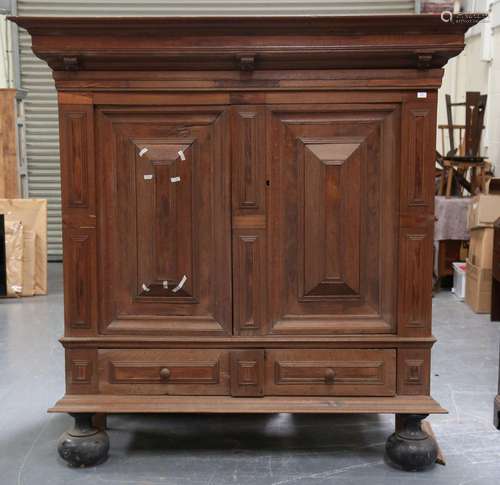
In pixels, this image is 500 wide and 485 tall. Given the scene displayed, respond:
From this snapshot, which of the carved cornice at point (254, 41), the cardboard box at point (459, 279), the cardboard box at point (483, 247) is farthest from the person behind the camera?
the cardboard box at point (459, 279)

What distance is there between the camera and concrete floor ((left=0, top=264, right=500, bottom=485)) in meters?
2.86

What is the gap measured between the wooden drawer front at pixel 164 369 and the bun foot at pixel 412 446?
70 cm

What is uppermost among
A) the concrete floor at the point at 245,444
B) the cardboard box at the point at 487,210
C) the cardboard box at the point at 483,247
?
the cardboard box at the point at 487,210

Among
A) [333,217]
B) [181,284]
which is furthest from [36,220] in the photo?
[333,217]

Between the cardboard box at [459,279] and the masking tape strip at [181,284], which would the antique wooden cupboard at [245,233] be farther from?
the cardboard box at [459,279]

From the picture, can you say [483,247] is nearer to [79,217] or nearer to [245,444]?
[245,444]

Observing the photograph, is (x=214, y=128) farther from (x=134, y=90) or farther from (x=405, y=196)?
(x=405, y=196)

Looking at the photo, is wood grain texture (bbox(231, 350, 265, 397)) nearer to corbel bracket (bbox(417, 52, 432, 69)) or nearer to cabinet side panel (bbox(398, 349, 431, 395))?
cabinet side panel (bbox(398, 349, 431, 395))

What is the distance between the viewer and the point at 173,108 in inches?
112

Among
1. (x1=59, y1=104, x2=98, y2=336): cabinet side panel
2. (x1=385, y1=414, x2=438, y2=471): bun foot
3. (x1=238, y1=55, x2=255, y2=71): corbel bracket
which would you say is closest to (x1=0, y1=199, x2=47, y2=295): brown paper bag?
(x1=59, y1=104, x2=98, y2=336): cabinet side panel

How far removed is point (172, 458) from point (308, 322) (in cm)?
80

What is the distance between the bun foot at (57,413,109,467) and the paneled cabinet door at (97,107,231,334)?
15.9 inches

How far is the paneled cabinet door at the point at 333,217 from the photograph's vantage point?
2848 millimetres

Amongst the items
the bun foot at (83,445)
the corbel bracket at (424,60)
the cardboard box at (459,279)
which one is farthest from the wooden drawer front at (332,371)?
the cardboard box at (459,279)
